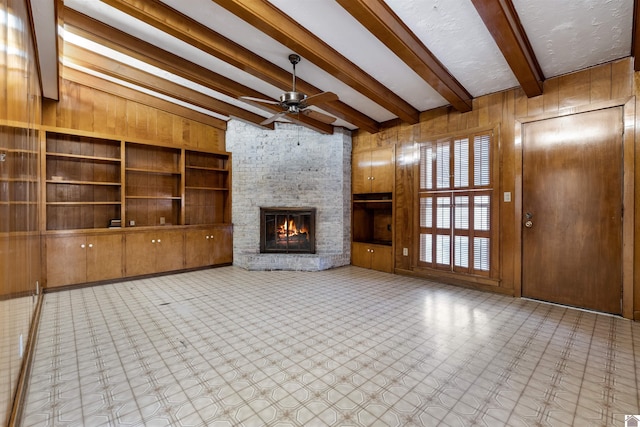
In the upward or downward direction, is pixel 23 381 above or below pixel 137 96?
below

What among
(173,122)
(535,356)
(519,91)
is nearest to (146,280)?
(173,122)

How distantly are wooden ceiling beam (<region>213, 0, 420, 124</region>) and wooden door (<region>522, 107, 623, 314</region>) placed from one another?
2.25 meters

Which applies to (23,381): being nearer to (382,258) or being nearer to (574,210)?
(382,258)

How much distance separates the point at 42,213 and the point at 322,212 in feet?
15.0

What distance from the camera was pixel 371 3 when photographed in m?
2.47

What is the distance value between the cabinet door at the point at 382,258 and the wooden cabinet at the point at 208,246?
3.11 metres

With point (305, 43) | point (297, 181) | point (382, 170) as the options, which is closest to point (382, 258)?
point (382, 170)

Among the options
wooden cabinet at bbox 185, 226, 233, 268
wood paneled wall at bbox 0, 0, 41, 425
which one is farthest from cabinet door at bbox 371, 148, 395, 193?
wood paneled wall at bbox 0, 0, 41, 425

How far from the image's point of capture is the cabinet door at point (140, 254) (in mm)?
4949

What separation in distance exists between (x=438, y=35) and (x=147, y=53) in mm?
3581

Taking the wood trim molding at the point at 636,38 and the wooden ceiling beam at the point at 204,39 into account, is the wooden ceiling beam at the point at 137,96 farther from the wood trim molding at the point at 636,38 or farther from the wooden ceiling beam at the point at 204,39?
the wood trim molding at the point at 636,38

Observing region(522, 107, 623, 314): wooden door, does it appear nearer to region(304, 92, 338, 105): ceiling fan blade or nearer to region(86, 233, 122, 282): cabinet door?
region(304, 92, 338, 105): ceiling fan blade

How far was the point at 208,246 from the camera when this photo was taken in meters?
5.90

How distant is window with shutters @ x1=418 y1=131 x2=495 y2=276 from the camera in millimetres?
4285
